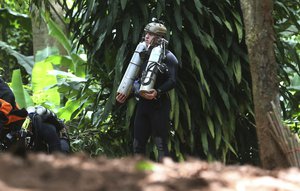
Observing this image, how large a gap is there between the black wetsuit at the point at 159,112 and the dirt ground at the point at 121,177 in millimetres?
3546

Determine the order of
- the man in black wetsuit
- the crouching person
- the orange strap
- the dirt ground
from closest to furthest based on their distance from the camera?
1. the dirt ground
2. the orange strap
3. the man in black wetsuit
4. the crouching person

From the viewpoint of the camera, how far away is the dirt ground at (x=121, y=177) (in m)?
1.88

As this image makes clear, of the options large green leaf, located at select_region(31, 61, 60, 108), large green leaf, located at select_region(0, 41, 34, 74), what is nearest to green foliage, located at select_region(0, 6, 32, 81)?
large green leaf, located at select_region(0, 41, 34, 74)

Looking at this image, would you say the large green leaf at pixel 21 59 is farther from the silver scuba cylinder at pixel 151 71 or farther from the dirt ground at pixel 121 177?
the dirt ground at pixel 121 177

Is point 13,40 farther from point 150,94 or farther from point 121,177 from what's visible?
point 121,177

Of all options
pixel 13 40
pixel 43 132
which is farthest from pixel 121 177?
pixel 13 40

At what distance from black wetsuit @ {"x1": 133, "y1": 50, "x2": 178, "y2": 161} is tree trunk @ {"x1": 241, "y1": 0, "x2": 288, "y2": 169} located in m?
1.74

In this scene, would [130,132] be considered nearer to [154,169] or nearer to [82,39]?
[82,39]

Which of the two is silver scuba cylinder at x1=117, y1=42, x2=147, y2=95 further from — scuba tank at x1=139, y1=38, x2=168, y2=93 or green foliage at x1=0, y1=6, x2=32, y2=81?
green foliage at x1=0, y1=6, x2=32, y2=81

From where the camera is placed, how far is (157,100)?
6.35 metres

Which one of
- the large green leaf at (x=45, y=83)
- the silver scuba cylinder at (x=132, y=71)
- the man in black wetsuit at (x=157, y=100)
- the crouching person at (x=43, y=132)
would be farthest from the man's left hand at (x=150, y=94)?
the large green leaf at (x=45, y=83)

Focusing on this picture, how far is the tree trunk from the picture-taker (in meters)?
4.40

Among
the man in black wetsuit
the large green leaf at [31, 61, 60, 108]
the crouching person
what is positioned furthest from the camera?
the large green leaf at [31, 61, 60, 108]

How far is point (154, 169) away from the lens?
2504mm
